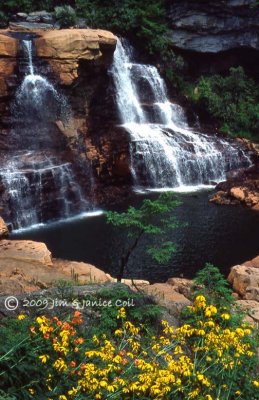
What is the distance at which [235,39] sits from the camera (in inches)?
1082

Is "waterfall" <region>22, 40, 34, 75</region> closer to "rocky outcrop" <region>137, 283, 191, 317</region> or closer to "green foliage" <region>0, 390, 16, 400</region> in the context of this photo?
"rocky outcrop" <region>137, 283, 191, 317</region>

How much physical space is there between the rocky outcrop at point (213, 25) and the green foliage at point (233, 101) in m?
1.79

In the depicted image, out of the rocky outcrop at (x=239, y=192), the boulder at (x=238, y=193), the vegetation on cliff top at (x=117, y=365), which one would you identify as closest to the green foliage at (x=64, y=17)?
the rocky outcrop at (x=239, y=192)

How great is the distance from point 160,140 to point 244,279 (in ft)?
36.8

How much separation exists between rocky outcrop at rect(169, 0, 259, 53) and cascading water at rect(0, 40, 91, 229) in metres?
10.5

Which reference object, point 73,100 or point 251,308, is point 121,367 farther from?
point 73,100

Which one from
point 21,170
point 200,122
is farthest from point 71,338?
point 200,122

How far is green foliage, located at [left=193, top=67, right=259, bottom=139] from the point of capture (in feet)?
84.5

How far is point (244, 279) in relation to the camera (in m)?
12.3

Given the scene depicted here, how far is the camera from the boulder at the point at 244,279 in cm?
1204

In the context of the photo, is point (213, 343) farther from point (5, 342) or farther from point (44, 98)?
point (44, 98)

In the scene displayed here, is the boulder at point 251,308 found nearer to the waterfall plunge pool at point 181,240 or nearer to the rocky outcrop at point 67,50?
the waterfall plunge pool at point 181,240

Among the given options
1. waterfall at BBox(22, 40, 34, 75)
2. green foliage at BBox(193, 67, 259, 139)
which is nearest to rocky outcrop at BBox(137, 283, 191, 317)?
waterfall at BBox(22, 40, 34, 75)

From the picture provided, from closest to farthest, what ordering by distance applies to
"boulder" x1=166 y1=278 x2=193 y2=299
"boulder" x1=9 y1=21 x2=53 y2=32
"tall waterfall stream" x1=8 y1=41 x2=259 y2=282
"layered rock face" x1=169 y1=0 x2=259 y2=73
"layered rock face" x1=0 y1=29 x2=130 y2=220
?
"boulder" x1=166 y1=278 x2=193 y2=299, "tall waterfall stream" x1=8 y1=41 x2=259 y2=282, "layered rock face" x1=0 y1=29 x2=130 y2=220, "boulder" x1=9 y1=21 x2=53 y2=32, "layered rock face" x1=169 y1=0 x2=259 y2=73
